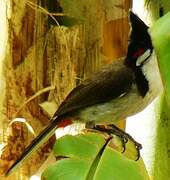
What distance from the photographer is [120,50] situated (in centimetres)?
150

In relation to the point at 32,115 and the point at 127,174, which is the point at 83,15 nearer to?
the point at 32,115

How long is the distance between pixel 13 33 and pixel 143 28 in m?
0.71

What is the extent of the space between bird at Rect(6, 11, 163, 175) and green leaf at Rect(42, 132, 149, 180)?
9 cm

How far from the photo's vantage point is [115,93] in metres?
1.11

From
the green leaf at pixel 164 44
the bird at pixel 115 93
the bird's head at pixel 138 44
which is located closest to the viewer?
the green leaf at pixel 164 44

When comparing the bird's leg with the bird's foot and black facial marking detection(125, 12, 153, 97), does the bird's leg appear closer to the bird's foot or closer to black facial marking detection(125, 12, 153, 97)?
the bird's foot

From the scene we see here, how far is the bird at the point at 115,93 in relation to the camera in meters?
1.06

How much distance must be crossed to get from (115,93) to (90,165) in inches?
7.0

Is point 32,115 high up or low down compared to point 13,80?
down

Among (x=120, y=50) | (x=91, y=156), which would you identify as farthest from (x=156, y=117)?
(x=91, y=156)

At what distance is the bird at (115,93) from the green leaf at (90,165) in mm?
86

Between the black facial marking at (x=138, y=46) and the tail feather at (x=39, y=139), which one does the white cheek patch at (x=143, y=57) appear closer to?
the black facial marking at (x=138, y=46)

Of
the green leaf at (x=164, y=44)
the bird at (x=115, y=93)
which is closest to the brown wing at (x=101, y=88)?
the bird at (x=115, y=93)

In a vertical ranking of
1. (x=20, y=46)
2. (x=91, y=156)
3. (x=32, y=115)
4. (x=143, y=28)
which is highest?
(x=143, y=28)
